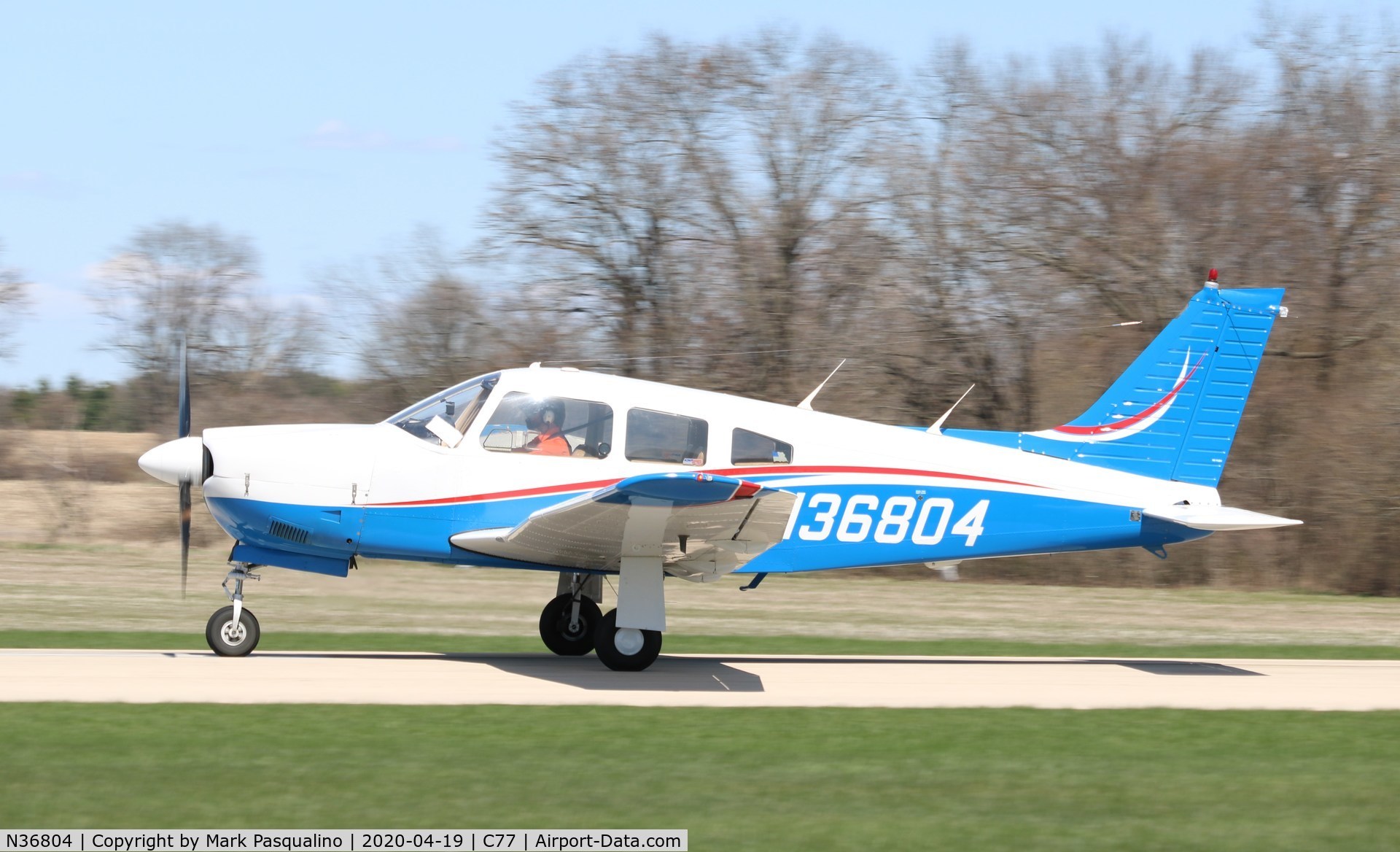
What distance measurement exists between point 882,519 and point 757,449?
1079 mm

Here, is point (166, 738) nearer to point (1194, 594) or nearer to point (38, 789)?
point (38, 789)

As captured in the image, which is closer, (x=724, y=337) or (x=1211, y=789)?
(x=1211, y=789)

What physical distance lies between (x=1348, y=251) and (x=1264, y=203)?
150 cm

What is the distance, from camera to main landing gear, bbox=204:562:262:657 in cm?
898

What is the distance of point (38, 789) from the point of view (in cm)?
539

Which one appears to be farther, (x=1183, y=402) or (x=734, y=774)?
(x=1183, y=402)

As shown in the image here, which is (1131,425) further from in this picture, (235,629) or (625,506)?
(235,629)

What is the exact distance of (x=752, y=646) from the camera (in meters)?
11.1

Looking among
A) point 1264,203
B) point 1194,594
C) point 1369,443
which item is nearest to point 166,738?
point 1194,594

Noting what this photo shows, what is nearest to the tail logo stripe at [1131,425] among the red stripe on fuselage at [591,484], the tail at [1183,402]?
the tail at [1183,402]

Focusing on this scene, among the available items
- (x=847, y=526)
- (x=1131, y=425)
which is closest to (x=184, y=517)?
(x=847, y=526)

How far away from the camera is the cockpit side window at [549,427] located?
29.7 ft

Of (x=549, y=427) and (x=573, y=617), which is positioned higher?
(x=549, y=427)

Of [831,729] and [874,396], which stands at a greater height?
[874,396]
